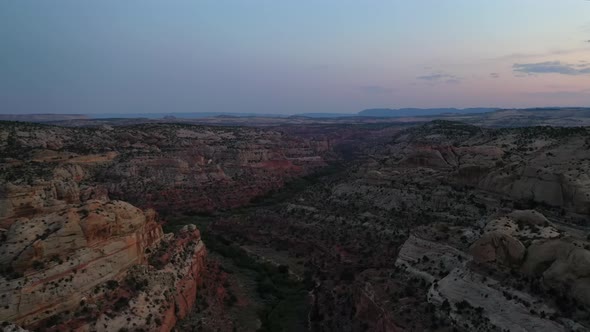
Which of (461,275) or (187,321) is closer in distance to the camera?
(461,275)

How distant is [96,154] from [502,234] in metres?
64.8

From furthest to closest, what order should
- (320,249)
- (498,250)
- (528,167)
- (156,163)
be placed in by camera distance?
(156,163), (320,249), (528,167), (498,250)

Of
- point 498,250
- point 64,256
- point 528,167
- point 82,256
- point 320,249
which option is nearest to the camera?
point 64,256

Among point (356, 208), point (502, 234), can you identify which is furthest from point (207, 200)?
point (502, 234)

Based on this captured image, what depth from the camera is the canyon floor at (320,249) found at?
22.5 m

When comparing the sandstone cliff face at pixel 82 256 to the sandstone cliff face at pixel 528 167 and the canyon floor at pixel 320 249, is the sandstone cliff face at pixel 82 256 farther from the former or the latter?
the sandstone cliff face at pixel 528 167

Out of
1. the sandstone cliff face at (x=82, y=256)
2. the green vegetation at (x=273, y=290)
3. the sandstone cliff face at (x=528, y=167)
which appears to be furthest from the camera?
the sandstone cliff face at (x=528, y=167)

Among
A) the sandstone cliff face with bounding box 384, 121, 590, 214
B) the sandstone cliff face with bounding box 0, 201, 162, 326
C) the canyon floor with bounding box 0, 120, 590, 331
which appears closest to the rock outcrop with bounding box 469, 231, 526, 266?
the canyon floor with bounding box 0, 120, 590, 331

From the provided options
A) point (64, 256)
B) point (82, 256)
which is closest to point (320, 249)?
point (82, 256)

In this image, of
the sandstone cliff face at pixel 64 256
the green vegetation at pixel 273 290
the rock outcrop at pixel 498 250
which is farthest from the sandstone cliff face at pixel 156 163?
the rock outcrop at pixel 498 250

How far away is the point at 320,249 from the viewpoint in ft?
149

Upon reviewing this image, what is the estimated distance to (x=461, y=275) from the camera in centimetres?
2552

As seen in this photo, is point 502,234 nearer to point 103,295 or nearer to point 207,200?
point 103,295

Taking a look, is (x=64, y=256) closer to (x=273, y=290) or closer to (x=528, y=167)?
(x=273, y=290)
